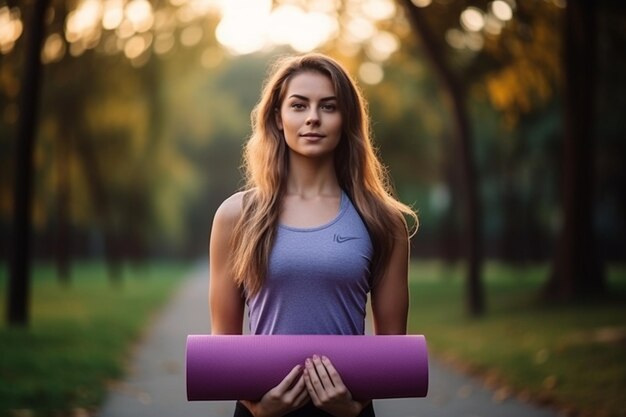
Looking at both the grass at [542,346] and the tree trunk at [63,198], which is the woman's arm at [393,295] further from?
the tree trunk at [63,198]

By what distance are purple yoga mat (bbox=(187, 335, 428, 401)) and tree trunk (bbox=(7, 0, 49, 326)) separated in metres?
10.6

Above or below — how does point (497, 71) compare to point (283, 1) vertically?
below

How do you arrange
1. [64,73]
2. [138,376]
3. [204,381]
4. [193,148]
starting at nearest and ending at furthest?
[204,381]
[138,376]
[64,73]
[193,148]

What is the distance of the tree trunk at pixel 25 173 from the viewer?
1219 cm

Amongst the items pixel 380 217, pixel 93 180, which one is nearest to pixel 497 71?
pixel 93 180

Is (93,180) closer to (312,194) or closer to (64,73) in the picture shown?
(64,73)

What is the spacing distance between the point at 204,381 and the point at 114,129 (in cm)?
2007

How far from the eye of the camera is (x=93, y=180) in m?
22.7

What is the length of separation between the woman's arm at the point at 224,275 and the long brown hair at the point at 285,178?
0.03m

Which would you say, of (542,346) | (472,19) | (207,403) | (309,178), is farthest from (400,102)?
(309,178)

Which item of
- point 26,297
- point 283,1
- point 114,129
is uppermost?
point 283,1

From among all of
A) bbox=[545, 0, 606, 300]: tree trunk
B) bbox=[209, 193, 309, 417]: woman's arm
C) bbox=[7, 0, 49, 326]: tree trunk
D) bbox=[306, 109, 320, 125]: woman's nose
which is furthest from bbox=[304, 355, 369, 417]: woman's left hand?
bbox=[545, 0, 606, 300]: tree trunk

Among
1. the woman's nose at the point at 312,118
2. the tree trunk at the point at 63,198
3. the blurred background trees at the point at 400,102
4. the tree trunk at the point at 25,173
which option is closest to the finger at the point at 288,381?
the woman's nose at the point at 312,118

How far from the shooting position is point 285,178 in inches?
110
